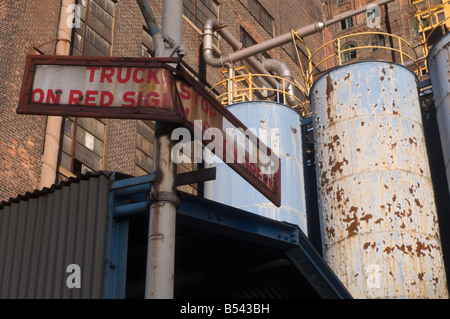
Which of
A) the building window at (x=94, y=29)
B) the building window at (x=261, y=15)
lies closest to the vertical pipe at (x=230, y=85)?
the building window at (x=94, y=29)

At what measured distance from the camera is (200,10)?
28.6 metres

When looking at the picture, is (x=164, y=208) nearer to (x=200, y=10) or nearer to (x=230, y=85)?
(x=230, y=85)

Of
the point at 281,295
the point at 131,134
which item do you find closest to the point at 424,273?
the point at 281,295

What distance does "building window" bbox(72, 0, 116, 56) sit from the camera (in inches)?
808

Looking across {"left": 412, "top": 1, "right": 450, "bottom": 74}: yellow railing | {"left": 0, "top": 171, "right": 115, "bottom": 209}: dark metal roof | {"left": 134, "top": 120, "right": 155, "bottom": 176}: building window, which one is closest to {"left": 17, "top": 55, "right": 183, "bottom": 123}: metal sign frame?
{"left": 0, "top": 171, "right": 115, "bottom": 209}: dark metal roof

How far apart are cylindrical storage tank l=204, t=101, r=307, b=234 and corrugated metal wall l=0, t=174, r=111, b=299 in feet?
32.9

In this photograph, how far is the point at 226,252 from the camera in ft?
33.4

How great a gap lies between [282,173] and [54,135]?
21.1 ft

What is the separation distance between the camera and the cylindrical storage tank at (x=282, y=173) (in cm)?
1872

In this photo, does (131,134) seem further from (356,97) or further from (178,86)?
(178,86)

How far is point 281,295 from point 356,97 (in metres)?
8.51

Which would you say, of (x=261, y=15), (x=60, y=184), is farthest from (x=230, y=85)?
(x=60, y=184)

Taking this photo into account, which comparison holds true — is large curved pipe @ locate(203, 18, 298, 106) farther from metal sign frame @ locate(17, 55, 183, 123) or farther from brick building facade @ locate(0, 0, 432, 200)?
metal sign frame @ locate(17, 55, 183, 123)

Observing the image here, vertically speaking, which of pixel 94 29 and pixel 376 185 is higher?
pixel 94 29
